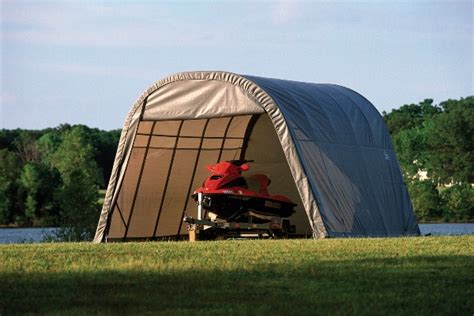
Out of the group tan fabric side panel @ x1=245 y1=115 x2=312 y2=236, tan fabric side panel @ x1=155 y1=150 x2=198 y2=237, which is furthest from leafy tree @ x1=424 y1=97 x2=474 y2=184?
tan fabric side panel @ x1=155 y1=150 x2=198 y2=237

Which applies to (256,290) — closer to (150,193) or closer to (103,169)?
(150,193)

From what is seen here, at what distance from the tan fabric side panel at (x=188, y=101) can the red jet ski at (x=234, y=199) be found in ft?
3.83

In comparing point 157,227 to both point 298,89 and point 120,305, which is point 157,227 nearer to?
point 298,89

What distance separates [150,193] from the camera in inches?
1073

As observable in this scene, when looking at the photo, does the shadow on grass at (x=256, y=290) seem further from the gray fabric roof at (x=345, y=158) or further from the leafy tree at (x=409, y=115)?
the leafy tree at (x=409, y=115)

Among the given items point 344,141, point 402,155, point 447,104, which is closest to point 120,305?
point 344,141

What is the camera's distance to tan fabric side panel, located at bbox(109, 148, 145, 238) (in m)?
26.2

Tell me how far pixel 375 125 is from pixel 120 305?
56.8ft

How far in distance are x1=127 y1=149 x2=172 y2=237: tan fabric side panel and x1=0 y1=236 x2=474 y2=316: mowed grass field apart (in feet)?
30.0

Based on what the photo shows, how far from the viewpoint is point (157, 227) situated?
27.8 meters

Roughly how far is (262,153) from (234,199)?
457 centimetres

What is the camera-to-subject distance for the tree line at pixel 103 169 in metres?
64.4

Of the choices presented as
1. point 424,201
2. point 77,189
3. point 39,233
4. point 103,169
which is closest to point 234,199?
point 77,189

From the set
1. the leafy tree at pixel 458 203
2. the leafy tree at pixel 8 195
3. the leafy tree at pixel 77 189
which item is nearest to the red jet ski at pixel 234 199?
the leafy tree at pixel 77 189
